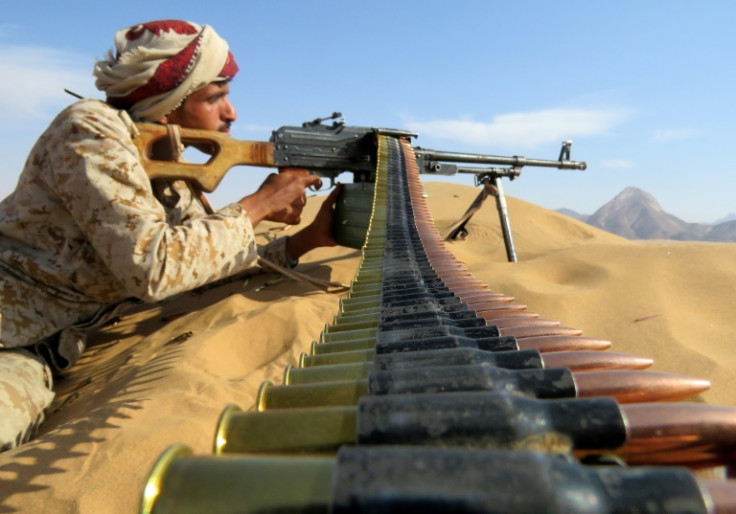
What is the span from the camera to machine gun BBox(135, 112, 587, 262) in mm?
3570

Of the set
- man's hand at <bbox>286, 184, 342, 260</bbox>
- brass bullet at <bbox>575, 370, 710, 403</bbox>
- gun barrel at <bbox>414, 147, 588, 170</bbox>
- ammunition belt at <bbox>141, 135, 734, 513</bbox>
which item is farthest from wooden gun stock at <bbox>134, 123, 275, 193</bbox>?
brass bullet at <bbox>575, 370, 710, 403</bbox>

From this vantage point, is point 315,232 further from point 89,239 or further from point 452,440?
point 452,440

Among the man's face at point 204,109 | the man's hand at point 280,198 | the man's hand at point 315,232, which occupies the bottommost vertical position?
the man's hand at point 315,232

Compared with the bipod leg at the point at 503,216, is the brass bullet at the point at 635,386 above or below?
below

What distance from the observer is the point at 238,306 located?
4.08 m

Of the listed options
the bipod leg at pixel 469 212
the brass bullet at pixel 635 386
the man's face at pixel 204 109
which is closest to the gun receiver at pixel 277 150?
the man's face at pixel 204 109

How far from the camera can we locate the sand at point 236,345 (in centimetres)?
192

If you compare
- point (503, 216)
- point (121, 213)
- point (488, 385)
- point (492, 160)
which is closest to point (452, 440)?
point (488, 385)

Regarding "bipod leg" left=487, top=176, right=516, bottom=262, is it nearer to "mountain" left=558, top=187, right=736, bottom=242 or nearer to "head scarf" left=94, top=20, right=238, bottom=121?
"head scarf" left=94, top=20, right=238, bottom=121

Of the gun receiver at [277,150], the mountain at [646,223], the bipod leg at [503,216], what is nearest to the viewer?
the gun receiver at [277,150]

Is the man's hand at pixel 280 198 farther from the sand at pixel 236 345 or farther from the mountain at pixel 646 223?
the mountain at pixel 646 223

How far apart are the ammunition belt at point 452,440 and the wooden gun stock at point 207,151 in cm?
262

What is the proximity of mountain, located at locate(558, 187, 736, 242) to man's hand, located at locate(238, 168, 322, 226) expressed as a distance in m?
28.0

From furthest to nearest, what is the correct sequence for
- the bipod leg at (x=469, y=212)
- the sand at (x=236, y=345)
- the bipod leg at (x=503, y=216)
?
1. the bipod leg at (x=469, y=212)
2. the bipod leg at (x=503, y=216)
3. the sand at (x=236, y=345)
